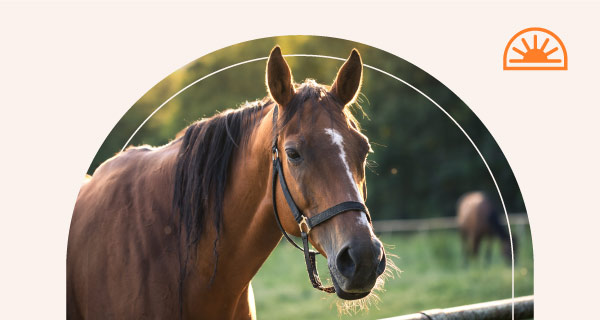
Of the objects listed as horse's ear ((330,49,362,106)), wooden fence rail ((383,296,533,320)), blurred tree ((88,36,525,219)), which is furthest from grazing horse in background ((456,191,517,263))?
horse's ear ((330,49,362,106))

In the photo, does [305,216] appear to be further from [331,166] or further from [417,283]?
[417,283]

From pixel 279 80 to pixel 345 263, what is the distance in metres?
1.20

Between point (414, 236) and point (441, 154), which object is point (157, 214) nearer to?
point (414, 236)

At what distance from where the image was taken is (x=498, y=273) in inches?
515

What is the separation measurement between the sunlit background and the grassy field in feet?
0.08

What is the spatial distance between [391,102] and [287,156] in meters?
20.8

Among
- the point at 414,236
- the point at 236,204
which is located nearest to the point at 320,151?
the point at 236,204

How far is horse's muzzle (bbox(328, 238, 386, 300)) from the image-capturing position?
292 centimetres

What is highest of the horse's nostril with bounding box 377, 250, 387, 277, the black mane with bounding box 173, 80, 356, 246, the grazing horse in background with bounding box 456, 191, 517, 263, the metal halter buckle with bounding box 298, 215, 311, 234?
the black mane with bounding box 173, 80, 356, 246

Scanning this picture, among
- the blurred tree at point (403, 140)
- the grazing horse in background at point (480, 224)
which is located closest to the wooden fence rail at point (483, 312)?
the grazing horse in background at point (480, 224)

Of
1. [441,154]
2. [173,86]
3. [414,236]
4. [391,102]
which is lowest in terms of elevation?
[414,236]

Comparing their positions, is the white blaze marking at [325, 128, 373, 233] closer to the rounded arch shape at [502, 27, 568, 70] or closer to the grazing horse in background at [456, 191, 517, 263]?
the rounded arch shape at [502, 27, 568, 70]

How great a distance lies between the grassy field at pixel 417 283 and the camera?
10219 mm

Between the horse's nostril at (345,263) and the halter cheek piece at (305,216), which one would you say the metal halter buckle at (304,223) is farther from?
the horse's nostril at (345,263)
